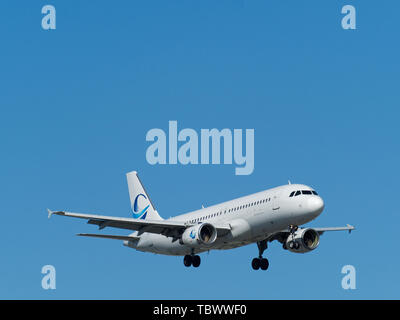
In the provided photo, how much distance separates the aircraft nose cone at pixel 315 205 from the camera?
56375mm

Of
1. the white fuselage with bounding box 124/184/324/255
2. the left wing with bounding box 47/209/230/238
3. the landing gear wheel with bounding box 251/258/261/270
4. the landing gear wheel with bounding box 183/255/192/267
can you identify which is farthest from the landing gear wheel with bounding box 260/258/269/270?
the left wing with bounding box 47/209/230/238

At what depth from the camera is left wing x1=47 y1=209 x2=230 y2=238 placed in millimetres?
60344

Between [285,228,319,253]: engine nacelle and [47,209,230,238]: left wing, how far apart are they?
15.2 ft

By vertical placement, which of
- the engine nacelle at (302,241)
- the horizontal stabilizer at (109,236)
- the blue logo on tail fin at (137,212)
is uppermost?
the blue logo on tail fin at (137,212)

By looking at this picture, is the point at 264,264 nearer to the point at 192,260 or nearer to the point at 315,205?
the point at 192,260

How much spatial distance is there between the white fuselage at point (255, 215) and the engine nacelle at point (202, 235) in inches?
A: 24.7

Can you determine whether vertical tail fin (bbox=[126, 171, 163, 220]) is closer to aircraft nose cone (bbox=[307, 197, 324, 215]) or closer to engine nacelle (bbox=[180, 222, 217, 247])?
engine nacelle (bbox=[180, 222, 217, 247])

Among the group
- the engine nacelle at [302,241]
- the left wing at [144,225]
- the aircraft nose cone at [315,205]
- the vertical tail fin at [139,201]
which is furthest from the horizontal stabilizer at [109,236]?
the aircraft nose cone at [315,205]

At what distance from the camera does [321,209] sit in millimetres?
56750

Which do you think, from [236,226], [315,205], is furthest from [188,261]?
[315,205]

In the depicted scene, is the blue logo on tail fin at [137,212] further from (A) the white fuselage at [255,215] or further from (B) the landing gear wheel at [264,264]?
(B) the landing gear wheel at [264,264]
